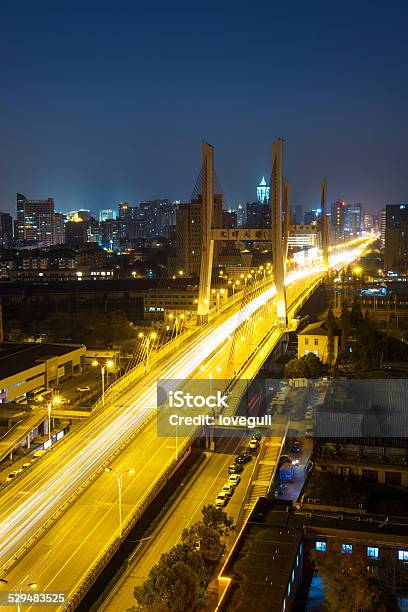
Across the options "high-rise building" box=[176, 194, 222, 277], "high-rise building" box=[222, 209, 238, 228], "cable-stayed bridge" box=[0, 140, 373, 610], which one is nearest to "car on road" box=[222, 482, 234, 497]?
"cable-stayed bridge" box=[0, 140, 373, 610]

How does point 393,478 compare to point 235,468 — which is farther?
point 393,478

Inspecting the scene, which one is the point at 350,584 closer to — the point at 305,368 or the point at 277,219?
the point at 305,368

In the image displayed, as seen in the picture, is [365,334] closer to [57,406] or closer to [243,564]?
[57,406]

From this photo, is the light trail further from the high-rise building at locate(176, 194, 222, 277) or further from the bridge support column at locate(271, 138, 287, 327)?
the high-rise building at locate(176, 194, 222, 277)

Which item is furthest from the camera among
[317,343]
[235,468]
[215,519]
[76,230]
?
[76,230]

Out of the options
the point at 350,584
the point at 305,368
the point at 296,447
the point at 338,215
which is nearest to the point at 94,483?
the point at 350,584

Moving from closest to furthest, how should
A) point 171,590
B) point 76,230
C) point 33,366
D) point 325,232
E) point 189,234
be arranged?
point 171,590 < point 33,366 < point 325,232 < point 189,234 < point 76,230
